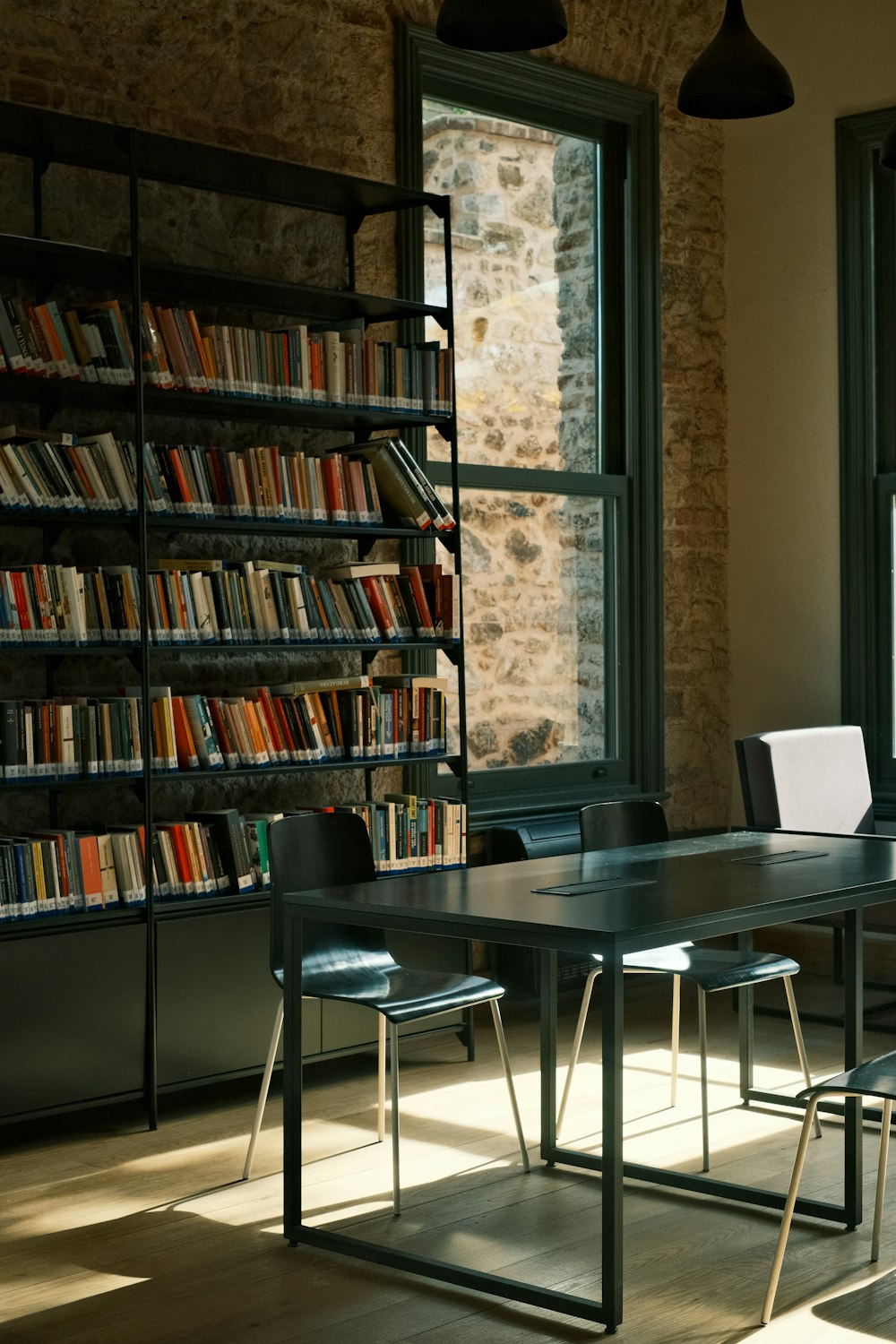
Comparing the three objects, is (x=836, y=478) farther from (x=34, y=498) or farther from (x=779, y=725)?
(x=34, y=498)

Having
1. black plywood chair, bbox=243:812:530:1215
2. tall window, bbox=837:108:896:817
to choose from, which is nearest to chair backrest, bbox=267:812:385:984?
black plywood chair, bbox=243:812:530:1215

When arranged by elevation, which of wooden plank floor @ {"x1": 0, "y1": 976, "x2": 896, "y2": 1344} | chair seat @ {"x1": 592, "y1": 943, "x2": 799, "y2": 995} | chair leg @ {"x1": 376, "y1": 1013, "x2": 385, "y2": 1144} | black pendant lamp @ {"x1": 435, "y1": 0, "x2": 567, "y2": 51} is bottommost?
wooden plank floor @ {"x1": 0, "y1": 976, "x2": 896, "y2": 1344}

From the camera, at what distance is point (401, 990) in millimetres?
3807

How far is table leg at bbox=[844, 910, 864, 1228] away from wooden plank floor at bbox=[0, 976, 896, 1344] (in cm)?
9

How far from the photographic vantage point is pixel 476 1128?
438 centimetres

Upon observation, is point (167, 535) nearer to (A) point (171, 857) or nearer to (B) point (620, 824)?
(A) point (171, 857)

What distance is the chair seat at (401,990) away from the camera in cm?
363

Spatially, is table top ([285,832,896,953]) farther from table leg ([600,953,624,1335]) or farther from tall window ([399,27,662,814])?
tall window ([399,27,662,814])

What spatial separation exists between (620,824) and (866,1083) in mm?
1606

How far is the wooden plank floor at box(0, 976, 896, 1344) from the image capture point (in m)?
3.05

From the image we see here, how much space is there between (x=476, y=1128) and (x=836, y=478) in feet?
11.3

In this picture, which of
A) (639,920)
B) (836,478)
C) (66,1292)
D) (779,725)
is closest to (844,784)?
(779,725)

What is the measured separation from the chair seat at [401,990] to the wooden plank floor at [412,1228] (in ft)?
1.55

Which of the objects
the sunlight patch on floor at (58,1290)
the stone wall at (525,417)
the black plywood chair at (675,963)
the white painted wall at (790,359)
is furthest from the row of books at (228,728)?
the white painted wall at (790,359)
